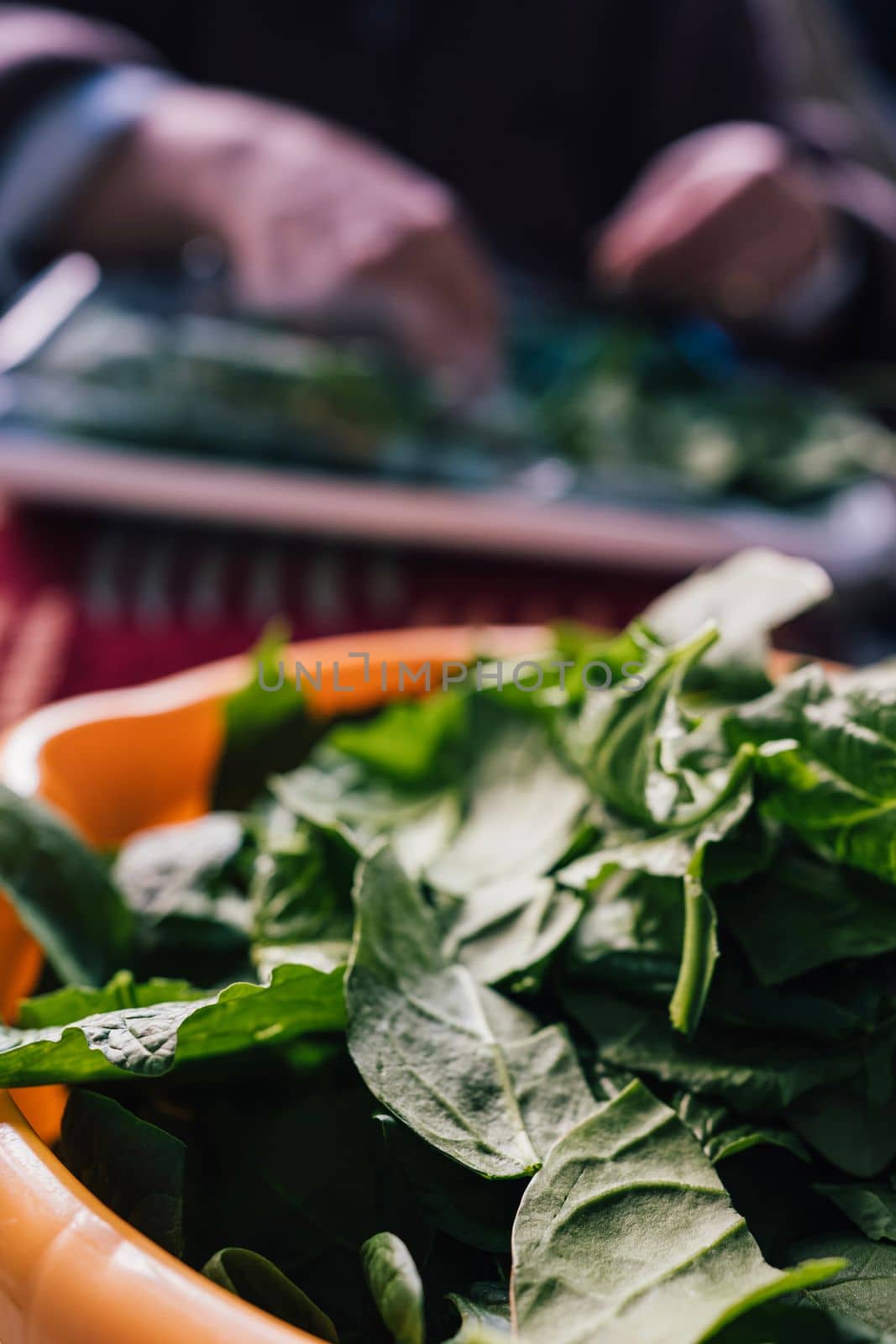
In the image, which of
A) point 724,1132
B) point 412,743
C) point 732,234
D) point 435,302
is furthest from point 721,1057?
point 732,234

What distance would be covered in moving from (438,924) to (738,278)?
1377mm

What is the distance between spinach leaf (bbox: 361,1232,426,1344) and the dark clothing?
68.1 inches

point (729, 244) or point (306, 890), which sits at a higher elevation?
point (306, 890)

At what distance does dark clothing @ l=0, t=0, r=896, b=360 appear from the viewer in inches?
70.4

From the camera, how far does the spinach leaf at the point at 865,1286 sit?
28cm

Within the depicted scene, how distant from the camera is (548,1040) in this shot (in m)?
0.35

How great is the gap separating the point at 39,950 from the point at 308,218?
1.00 m

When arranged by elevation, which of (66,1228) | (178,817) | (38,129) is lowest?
(178,817)

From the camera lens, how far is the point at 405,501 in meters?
0.94

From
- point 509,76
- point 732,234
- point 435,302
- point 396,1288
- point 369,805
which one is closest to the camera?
point 396,1288

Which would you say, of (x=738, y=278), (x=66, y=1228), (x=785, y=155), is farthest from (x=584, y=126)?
(x=66, y=1228)

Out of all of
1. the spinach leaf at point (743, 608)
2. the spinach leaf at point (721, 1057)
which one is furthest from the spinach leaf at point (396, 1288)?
the spinach leaf at point (743, 608)

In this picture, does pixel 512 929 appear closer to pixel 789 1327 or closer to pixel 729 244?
pixel 789 1327

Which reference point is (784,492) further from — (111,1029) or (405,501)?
(111,1029)
